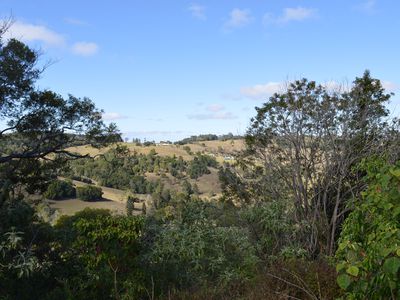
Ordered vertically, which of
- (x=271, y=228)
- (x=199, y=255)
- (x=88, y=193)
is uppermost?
(x=271, y=228)

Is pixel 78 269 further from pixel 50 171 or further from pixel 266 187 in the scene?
pixel 50 171

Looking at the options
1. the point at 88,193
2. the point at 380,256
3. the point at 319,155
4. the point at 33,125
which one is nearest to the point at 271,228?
the point at 319,155

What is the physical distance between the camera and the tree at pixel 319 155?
30.0 feet

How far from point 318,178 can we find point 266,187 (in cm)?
129

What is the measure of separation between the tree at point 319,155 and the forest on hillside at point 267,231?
0.03 metres

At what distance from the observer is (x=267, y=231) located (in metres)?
7.61

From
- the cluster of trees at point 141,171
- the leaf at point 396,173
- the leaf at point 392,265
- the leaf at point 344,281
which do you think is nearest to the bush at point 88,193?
the cluster of trees at point 141,171

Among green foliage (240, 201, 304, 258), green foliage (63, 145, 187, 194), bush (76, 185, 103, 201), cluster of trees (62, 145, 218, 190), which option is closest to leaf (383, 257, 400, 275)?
green foliage (240, 201, 304, 258)

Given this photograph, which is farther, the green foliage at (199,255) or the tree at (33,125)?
the tree at (33,125)

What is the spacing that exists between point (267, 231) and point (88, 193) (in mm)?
55573

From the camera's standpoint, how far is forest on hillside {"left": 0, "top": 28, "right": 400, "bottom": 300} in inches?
129

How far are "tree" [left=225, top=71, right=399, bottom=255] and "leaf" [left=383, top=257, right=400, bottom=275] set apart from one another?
19.4 ft

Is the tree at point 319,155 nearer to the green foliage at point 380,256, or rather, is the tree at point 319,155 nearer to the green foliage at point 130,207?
the green foliage at point 130,207

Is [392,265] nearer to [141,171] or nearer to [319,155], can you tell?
[319,155]
